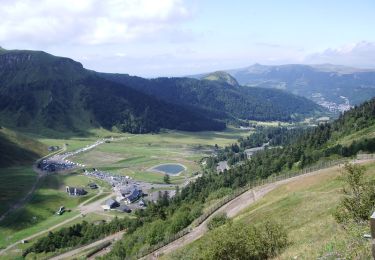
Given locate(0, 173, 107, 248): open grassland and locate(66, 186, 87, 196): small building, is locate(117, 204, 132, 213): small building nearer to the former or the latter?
locate(0, 173, 107, 248): open grassland

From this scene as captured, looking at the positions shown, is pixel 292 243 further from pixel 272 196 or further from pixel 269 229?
pixel 272 196

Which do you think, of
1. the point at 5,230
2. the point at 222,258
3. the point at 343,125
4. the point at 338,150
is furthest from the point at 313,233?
the point at 343,125

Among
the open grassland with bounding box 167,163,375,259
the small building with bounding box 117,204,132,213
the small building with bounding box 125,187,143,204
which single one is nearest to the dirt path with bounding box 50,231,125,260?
the small building with bounding box 117,204,132,213

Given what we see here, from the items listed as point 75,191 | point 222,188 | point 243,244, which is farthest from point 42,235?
point 243,244

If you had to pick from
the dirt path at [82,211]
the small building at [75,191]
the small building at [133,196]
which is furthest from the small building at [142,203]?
the small building at [75,191]

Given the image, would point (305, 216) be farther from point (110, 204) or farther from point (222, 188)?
point (110, 204)

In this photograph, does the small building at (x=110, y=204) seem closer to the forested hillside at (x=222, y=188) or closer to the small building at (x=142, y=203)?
the small building at (x=142, y=203)
